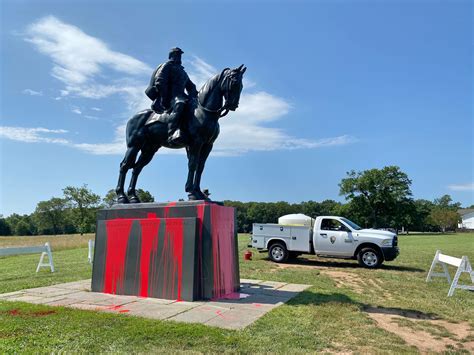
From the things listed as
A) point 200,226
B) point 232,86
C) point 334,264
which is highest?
point 232,86

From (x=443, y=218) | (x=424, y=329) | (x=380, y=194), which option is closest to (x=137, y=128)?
(x=424, y=329)

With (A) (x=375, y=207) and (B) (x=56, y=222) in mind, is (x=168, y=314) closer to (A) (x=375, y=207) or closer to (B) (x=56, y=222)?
(A) (x=375, y=207)

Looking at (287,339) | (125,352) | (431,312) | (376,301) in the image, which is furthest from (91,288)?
(431,312)

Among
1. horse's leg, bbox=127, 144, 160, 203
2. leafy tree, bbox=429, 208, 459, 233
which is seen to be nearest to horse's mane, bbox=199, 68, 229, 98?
horse's leg, bbox=127, 144, 160, 203

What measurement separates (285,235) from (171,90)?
9209 millimetres

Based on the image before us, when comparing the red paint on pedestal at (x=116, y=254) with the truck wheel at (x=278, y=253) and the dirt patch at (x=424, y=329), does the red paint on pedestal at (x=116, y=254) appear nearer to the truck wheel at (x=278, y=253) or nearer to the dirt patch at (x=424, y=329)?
the dirt patch at (x=424, y=329)

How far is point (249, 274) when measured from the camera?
10984 mm

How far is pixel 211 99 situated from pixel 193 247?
9.09ft

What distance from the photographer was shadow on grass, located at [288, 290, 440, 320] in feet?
20.6

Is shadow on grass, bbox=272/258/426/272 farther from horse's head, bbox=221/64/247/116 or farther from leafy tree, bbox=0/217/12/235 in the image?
leafy tree, bbox=0/217/12/235

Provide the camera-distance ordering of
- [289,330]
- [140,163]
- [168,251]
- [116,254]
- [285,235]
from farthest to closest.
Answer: [285,235], [140,163], [116,254], [168,251], [289,330]

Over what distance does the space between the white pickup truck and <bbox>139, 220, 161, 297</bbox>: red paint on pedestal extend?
8.83 meters

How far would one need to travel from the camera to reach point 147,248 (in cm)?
734

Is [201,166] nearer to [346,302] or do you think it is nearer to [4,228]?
[346,302]
